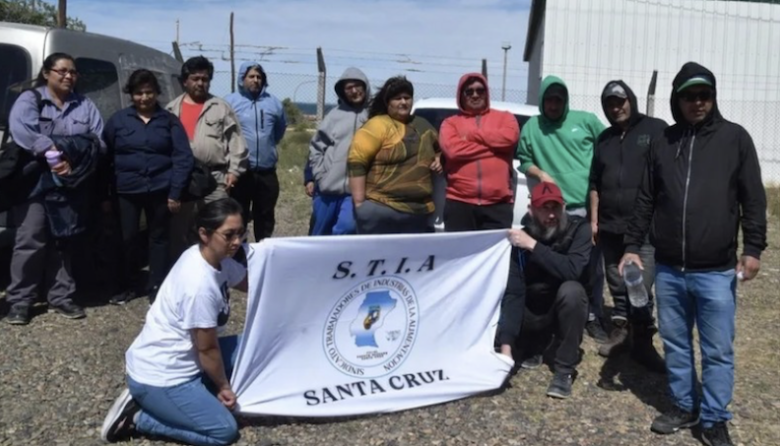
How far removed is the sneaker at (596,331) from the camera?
19.5 feet

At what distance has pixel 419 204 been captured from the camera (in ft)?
17.6

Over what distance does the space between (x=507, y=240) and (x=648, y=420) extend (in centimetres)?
124

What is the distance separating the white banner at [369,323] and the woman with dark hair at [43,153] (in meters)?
2.19

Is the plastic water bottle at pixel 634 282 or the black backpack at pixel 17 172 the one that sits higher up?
the black backpack at pixel 17 172

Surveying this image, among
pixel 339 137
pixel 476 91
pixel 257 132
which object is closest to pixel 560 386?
pixel 476 91

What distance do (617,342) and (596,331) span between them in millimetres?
394

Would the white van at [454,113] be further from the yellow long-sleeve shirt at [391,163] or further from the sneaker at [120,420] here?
the sneaker at [120,420]

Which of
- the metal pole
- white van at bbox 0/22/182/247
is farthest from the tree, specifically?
white van at bbox 0/22/182/247

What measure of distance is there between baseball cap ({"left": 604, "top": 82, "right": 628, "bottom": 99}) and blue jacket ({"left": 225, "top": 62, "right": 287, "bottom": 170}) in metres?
2.61

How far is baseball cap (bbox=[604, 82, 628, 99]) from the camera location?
514 cm

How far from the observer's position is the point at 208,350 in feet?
13.0

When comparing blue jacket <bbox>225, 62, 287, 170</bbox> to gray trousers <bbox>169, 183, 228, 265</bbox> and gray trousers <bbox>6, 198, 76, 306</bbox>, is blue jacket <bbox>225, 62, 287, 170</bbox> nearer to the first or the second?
gray trousers <bbox>169, 183, 228, 265</bbox>

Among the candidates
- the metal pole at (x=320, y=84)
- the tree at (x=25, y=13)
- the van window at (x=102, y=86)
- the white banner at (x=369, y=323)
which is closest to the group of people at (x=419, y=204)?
the white banner at (x=369, y=323)

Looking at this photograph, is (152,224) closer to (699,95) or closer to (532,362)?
(532,362)
